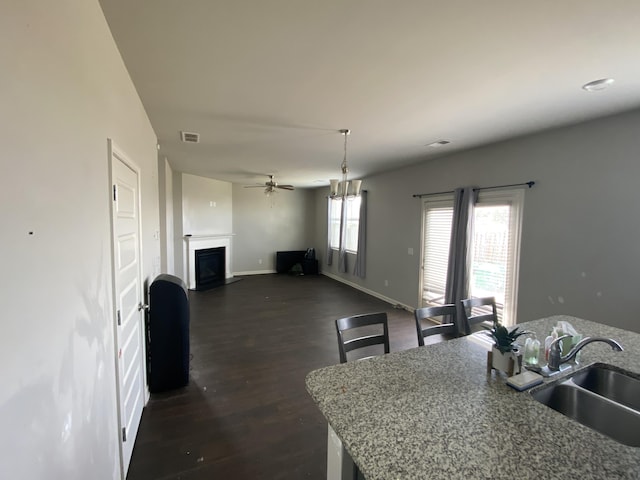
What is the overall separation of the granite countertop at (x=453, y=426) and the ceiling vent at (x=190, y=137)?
3.06 metres

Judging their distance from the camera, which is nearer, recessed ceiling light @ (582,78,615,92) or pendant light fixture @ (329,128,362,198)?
recessed ceiling light @ (582,78,615,92)

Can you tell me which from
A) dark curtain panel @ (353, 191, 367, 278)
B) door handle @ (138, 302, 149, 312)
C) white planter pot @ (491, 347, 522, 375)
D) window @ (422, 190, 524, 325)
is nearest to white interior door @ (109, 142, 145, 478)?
door handle @ (138, 302, 149, 312)

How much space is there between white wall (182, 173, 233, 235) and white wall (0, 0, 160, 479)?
5171 millimetres

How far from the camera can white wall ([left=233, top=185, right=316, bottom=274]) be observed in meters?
8.01

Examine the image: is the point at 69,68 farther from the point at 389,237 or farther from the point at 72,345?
the point at 389,237

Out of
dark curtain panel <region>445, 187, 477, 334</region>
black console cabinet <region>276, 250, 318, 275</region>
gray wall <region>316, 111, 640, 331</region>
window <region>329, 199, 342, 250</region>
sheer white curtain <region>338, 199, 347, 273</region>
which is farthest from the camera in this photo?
black console cabinet <region>276, 250, 318, 275</region>

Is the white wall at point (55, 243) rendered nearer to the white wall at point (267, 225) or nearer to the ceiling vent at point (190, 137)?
the ceiling vent at point (190, 137)

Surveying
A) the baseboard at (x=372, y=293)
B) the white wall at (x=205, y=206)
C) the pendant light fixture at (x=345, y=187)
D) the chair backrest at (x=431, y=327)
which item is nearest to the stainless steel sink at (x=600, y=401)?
the chair backrest at (x=431, y=327)

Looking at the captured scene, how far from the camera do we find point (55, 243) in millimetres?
901

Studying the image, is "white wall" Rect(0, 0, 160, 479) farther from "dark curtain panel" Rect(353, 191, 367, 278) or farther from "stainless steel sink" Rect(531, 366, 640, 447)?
"dark curtain panel" Rect(353, 191, 367, 278)

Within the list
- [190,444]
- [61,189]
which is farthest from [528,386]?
[190,444]

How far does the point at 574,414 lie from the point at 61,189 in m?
2.30

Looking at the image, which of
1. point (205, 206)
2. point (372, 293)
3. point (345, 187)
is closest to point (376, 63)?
point (345, 187)

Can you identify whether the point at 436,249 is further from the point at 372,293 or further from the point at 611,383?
the point at 611,383
